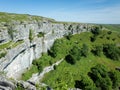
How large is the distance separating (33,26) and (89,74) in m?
31.6

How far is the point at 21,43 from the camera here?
75.5 meters

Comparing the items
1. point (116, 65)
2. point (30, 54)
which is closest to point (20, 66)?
point (30, 54)

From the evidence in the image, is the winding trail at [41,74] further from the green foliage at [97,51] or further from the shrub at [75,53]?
the green foliage at [97,51]

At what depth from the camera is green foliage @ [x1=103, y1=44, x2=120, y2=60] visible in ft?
429

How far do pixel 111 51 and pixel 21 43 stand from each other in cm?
6965

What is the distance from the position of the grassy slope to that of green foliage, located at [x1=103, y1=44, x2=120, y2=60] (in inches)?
148

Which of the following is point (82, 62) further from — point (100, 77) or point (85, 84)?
point (85, 84)

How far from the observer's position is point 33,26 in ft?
320

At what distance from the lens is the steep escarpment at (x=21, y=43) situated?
66875 millimetres

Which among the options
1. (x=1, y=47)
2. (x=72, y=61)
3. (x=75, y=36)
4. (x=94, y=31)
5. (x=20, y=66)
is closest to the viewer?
(x=1, y=47)

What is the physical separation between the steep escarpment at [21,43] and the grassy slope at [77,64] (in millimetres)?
8666

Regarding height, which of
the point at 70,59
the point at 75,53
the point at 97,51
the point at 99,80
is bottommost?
the point at 99,80

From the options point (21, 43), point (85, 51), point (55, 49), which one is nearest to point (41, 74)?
point (55, 49)

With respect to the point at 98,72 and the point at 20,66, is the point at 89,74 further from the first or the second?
the point at 20,66
